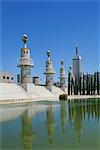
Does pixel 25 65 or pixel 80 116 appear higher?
pixel 25 65

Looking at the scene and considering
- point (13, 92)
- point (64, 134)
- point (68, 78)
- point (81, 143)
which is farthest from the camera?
point (68, 78)

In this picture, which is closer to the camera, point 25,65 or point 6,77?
point 25,65

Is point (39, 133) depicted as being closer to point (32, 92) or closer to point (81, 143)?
point (81, 143)

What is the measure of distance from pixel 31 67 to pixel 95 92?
48123mm

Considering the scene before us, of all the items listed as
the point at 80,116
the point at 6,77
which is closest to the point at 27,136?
the point at 80,116

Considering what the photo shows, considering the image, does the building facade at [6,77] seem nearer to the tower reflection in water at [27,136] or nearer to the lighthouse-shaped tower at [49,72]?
the lighthouse-shaped tower at [49,72]

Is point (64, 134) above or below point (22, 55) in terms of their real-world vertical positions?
below

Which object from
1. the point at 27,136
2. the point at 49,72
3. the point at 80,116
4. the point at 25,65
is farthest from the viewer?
the point at 49,72

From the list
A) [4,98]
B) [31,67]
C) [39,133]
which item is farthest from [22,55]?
[39,133]

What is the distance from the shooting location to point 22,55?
2470 inches

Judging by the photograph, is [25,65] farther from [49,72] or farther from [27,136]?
[27,136]

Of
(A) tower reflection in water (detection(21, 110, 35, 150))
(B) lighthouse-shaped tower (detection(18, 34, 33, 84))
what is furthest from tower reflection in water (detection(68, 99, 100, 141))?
(B) lighthouse-shaped tower (detection(18, 34, 33, 84))

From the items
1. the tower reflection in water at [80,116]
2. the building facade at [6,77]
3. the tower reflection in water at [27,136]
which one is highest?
the building facade at [6,77]

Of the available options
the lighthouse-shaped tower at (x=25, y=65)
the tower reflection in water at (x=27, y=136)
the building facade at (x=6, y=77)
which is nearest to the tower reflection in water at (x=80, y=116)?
the tower reflection in water at (x=27, y=136)
